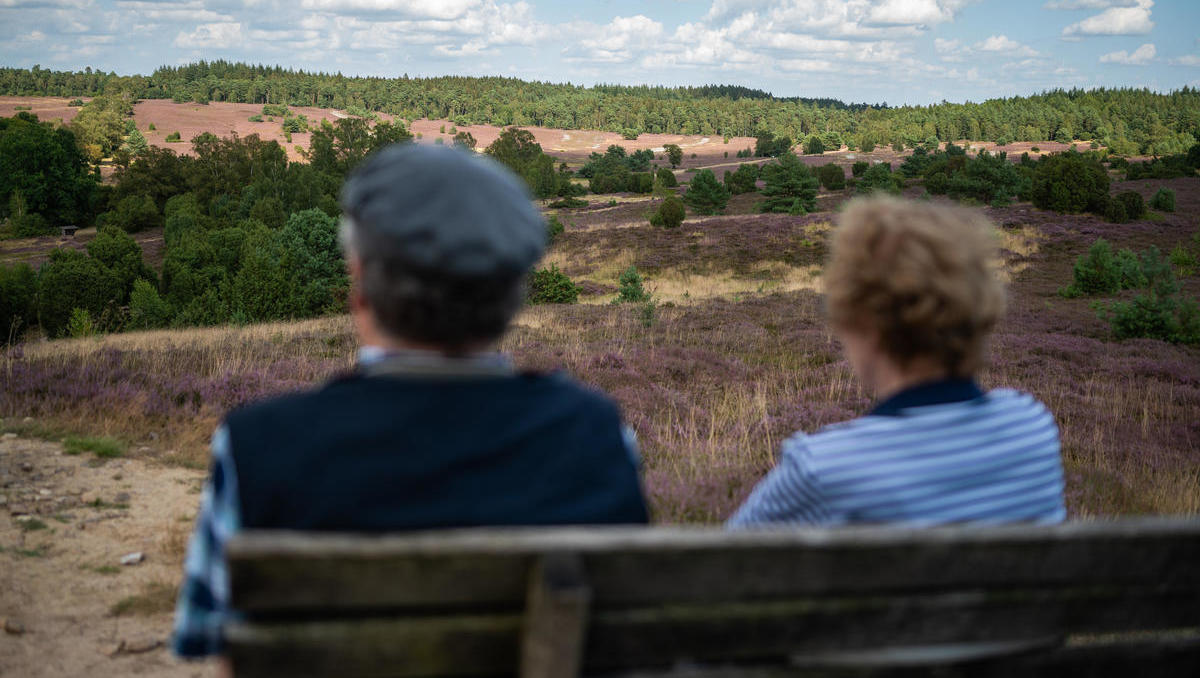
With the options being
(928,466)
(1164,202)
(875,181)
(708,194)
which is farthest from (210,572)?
(875,181)

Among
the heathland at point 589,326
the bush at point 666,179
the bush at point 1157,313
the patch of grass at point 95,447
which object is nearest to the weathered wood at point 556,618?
the heathland at point 589,326

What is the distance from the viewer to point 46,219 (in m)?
58.0

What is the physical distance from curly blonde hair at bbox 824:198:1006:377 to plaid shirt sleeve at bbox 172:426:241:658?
4.15 ft

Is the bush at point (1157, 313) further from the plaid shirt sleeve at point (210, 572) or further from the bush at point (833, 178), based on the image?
the bush at point (833, 178)

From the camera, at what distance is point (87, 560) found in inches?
174

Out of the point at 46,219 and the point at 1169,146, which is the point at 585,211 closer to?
the point at 46,219

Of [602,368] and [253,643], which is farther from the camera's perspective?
[602,368]

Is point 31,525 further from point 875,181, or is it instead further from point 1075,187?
point 875,181

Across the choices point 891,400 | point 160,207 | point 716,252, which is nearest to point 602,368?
point 891,400

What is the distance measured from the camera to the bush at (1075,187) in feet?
104

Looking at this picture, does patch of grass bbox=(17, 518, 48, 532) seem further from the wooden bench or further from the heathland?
the wooden bench

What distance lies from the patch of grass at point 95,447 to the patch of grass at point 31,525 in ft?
4.35

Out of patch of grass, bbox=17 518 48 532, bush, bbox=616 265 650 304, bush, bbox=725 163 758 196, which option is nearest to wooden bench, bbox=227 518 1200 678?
patch of grass, bbox=17 518 48 532

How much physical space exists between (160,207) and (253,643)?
64.1 meters
